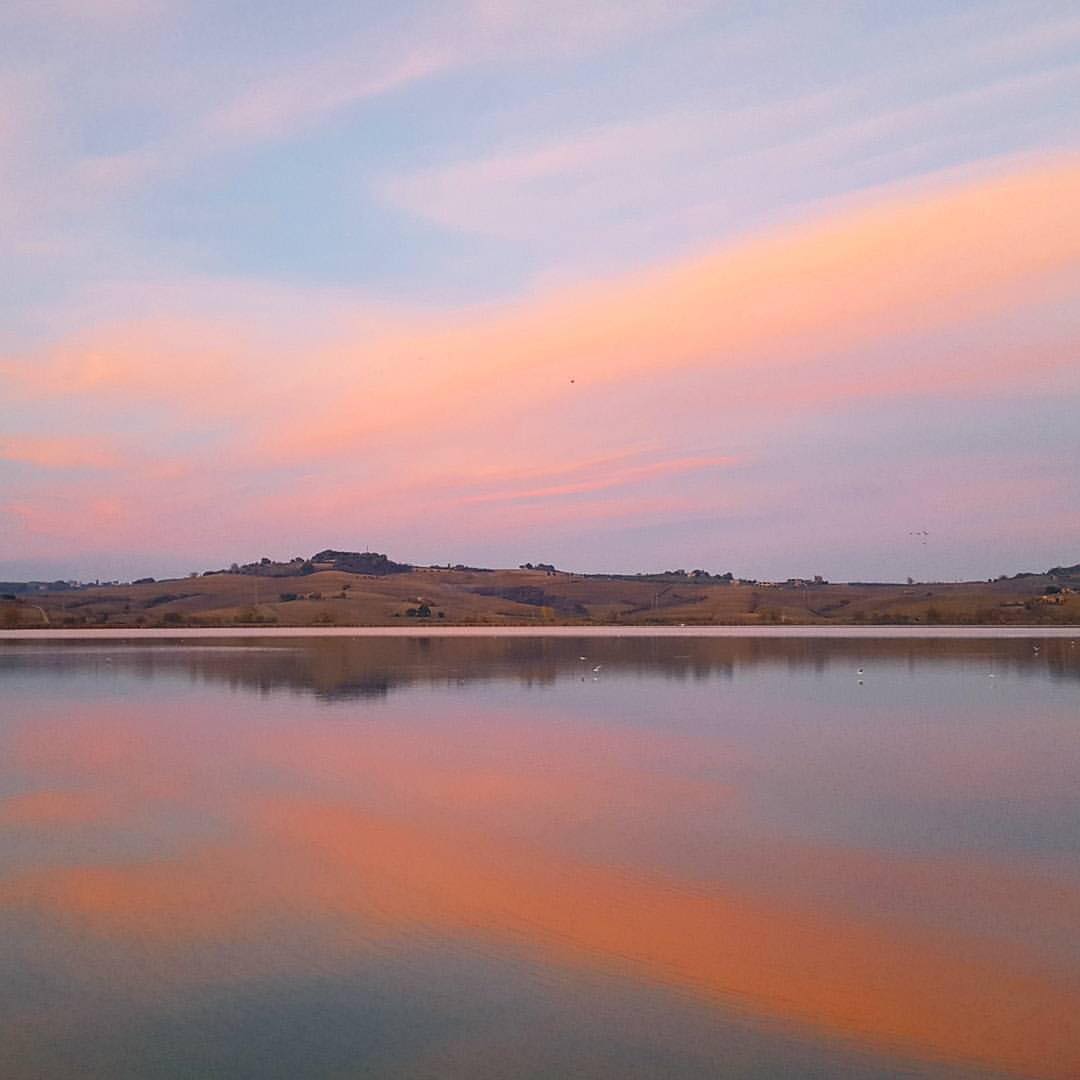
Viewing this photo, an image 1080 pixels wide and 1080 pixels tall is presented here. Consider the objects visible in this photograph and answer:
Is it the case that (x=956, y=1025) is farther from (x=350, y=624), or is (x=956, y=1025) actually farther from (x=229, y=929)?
(x=350, y=624)

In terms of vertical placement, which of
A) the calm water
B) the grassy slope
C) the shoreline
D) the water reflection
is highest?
the grassy slope

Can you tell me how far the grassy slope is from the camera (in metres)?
94.7

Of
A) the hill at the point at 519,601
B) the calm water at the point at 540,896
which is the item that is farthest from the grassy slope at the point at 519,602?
the calm water at the point at 540,896

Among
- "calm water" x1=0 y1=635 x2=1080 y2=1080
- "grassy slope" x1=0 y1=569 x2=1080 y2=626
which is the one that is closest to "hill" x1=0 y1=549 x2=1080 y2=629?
"grassy slope" x1=0 y1=569 x2=1080 y2=626

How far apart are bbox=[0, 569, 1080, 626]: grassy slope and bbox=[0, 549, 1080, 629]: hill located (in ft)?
0.45

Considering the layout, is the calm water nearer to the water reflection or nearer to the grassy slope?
the water reflection

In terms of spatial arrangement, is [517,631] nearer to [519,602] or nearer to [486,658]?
[486,658]

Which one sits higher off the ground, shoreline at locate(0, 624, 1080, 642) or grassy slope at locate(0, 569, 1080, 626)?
grassy slope at locate(0, 569, 1080, 626)

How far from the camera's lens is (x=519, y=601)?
12219cm

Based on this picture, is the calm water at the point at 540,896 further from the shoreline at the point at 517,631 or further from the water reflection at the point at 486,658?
the shoreline at the point at 517,631

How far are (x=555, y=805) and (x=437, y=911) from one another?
462 cm

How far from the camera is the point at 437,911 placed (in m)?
10.5

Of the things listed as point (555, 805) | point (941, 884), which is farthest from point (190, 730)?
point (941, 884)

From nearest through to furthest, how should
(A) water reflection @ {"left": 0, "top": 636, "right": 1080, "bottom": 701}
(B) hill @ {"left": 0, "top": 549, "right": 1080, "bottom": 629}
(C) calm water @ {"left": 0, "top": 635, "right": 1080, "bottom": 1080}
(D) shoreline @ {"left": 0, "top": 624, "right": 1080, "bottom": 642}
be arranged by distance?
(C) calm water @ {"left": 0, "top": 635, "right": 1080, "bottom": 1080}, (A) water reflection @ {"left": 0, "top": 636, "right": 1080, "bottom": 701}, (D) shoreline @ {"left": 0, "top": 624, "right": 1080, "bottom": 642}, (B) hill @ {"left": 0, "top": 549, "right": 1080, "bottom": 629}
